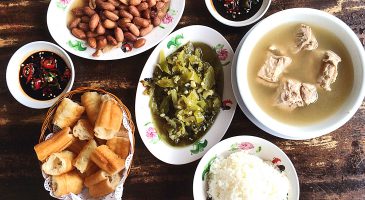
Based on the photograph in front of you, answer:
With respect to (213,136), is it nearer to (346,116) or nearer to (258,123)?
(258,123)

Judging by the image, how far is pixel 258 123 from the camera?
282cm

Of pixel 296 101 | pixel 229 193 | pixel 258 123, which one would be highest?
pixel 296 101

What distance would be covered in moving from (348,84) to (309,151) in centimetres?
46

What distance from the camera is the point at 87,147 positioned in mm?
2766

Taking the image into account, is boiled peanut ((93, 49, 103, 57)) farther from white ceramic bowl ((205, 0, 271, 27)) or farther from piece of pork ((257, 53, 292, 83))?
piece of pork ((257, 53, 292, 83))

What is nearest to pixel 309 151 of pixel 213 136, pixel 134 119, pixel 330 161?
pixel 330 161

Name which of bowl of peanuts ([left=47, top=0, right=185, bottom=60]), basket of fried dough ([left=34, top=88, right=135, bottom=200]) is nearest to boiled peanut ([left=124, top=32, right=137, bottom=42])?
bowl of peanuts ([left=47, top=0, right=185, bottom=60])

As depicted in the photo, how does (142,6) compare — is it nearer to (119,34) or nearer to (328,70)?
(119,34)

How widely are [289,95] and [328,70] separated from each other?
0.24 metres

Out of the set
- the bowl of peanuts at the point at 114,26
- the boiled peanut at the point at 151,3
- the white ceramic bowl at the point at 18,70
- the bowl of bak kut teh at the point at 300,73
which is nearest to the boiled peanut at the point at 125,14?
the bowl of peanuts at the point at 114,26

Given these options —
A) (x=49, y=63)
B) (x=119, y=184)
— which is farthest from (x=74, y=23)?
(x=119, y=184)

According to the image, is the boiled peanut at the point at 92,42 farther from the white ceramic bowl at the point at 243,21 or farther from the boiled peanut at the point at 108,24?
the white ceramic bowl at the point at 243,21

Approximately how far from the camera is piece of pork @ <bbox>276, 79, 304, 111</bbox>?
2.70 meters

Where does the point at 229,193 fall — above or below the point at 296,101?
below
